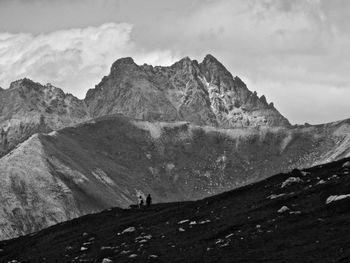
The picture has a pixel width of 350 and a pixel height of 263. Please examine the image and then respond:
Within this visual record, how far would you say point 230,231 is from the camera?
69750 mm

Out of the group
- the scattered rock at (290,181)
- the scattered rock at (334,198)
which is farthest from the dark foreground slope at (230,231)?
the scattered rock at (334,198)

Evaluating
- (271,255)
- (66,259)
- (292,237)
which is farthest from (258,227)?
(66,259)

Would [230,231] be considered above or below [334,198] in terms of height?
below

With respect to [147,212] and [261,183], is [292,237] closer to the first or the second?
[261,183]

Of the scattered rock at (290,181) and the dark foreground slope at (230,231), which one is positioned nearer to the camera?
the dark foreground slope at (230,231)

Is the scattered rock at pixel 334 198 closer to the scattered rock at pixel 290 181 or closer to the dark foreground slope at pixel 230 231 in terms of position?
the dark foreground slope at pixel 230 231

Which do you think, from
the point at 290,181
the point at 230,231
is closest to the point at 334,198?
the point at 230,231

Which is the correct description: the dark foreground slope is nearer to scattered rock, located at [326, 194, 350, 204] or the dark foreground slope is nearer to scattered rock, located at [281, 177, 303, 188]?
scattered rock, located at [281, 177, 303, 188]

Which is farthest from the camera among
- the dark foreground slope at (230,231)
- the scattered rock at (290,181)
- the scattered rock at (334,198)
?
the scattered rock at (290,181)

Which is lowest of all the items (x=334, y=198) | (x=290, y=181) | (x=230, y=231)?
(x=230, y=231)

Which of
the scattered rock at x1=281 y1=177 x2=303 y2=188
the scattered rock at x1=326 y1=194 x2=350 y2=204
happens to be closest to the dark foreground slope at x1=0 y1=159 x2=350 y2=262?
the scattered rock at x1=281 y1=177 x2=303 y2=188

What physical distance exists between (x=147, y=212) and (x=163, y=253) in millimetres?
40359

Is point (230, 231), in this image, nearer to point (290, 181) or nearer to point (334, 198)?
point (334, 198)

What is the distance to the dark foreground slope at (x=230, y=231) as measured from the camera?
56625mm
